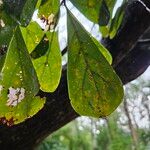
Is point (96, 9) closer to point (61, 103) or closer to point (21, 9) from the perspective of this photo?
point (21, 9)

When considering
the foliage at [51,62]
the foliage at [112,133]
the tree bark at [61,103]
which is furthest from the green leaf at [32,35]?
the foliage at [112,133]

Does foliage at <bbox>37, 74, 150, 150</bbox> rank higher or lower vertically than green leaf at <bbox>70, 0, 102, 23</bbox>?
lower

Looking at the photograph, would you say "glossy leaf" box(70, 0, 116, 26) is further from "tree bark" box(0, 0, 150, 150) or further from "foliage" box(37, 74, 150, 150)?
"foliage" box(37, 74, 150, 150)

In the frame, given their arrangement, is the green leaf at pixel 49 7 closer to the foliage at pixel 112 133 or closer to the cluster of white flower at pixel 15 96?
the cluster of white flower at pixel 15 96

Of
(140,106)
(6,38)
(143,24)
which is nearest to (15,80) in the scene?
(6,38)

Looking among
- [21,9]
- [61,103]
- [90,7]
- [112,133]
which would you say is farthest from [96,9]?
[112,133]

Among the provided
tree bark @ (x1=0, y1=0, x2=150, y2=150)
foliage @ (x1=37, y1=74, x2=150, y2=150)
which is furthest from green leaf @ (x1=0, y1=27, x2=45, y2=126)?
foliage @ (x1=37, y1=74, x2=150, y2=150)

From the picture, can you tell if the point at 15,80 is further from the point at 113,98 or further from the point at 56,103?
the point at 56,103
